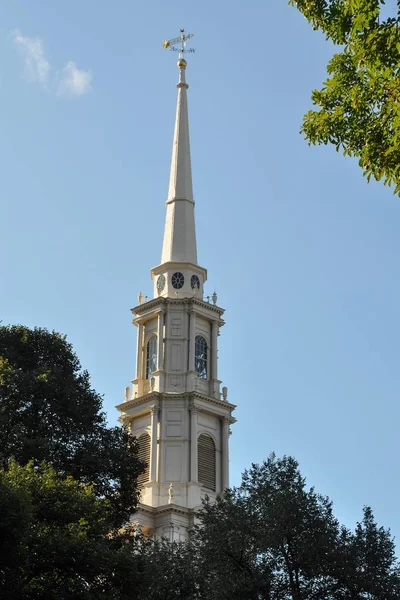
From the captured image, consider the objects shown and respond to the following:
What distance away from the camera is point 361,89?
2180cm

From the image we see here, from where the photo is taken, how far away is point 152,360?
244ft

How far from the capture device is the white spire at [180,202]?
77.2 meters

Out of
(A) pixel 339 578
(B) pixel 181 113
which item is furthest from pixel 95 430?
(B) pixel 181 113

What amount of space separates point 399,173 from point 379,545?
2290cm

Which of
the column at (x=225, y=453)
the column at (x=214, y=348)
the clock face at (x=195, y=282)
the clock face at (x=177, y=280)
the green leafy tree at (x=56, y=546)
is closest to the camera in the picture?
the green leafy tree at (x=56, y=546)

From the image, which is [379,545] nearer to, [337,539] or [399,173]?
[337,539]

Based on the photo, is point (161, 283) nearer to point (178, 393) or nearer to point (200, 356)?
point (200, 356)

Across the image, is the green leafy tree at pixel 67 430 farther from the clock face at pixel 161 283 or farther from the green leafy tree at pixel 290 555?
the clock face at pixel 161 283

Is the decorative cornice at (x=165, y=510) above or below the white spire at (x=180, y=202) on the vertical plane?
below

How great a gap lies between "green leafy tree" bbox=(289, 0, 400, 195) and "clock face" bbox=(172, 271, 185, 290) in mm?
52612

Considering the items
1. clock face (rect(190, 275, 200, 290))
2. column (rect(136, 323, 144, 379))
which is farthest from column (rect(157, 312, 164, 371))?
clock face (rect(190, 275, 200, 290))

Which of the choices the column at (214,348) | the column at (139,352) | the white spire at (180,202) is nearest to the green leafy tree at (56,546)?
the column at (139,352)

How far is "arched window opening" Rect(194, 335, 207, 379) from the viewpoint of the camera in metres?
73.8

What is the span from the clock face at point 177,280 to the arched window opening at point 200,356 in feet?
12.3
